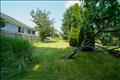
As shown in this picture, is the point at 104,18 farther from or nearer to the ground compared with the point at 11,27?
nearer to the ground

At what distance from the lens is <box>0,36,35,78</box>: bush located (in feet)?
18.5

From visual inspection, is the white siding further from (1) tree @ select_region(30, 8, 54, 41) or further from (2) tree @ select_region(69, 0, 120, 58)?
(2) tree @ select_region(69, 0, 120, 58)

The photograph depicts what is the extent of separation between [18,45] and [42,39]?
896 inches

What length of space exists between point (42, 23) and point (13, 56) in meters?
23.3

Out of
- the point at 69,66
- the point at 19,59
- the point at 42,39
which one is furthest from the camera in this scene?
the point at 42,39

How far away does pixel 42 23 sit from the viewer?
94.5ft

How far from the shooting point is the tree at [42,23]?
2864 cm

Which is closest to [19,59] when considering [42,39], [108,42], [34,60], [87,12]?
[34,60]

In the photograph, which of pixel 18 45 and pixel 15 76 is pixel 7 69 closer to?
pixel 15 76

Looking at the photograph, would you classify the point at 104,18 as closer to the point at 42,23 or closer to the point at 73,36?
the point at 73,36

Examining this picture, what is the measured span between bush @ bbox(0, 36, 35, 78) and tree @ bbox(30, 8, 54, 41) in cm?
2186

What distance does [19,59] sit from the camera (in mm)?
6117

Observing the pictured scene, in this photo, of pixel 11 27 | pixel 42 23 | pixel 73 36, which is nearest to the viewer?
pixel 73 36

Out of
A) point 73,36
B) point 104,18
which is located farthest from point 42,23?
point 104,18
